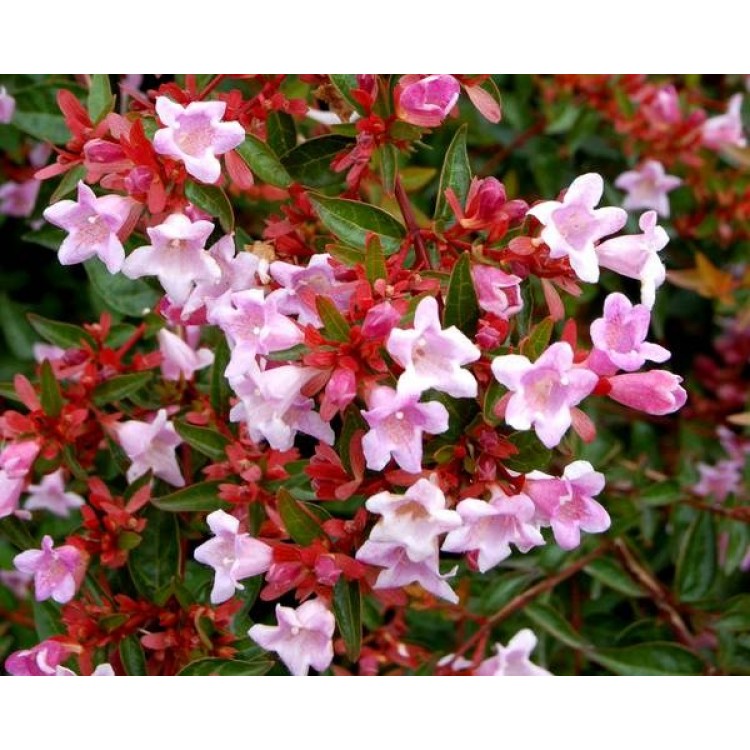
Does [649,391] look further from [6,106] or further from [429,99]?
[6,106]

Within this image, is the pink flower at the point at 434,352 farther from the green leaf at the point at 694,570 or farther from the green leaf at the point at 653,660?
the green leaf at the point at 694,570

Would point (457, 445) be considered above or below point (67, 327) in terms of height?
above

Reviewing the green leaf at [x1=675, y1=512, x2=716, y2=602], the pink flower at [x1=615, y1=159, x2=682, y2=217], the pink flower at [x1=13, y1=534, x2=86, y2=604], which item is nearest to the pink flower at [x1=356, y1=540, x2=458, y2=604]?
the pink flower at [x1=13, y1=534, x2=86, y2=604]

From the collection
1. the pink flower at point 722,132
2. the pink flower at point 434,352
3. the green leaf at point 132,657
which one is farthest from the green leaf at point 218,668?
the pink flower at point 722,132

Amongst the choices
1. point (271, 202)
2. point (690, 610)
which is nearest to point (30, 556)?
point (271, 202)

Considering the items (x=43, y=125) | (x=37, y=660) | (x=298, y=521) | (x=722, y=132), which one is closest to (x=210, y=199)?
(x=298, y=521)

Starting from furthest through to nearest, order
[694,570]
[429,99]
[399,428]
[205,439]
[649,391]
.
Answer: [694,570], [205,439], [429,99], [649,391], [399,428]

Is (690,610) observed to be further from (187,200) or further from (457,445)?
(187,200)
